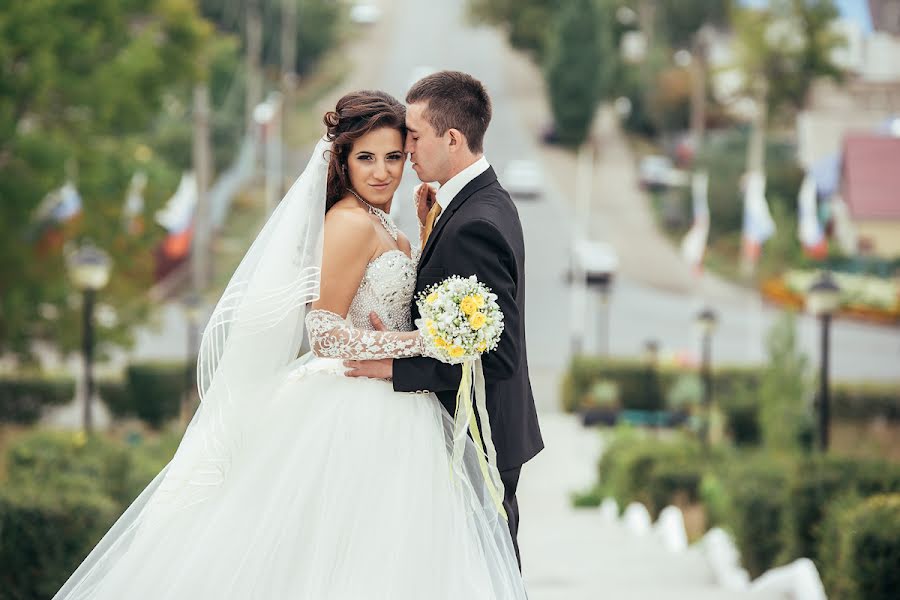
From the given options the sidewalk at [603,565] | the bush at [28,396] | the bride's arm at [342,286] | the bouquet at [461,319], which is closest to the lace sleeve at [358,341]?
the bride's arm at [342,286]

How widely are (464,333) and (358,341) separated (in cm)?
44

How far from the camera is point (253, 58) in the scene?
53.5m

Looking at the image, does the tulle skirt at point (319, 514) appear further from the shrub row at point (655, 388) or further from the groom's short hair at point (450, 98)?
the shrub row at point (655, 388)

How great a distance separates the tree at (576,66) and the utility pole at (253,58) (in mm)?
12924

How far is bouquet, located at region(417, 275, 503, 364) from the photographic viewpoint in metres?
4.38

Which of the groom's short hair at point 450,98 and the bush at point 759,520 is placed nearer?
the groom's short hair at point 450,98

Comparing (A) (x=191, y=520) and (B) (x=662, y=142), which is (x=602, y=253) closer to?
(B) (x=662, y=142)

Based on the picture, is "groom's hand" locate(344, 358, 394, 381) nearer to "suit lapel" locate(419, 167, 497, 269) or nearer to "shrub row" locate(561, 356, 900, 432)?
"suit lapel" locate(419, 167, 497, 269)

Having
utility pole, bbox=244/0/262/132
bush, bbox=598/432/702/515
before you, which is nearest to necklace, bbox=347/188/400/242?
bush, bbox=598/432/702/515

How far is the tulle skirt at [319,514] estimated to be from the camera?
14.7 ft

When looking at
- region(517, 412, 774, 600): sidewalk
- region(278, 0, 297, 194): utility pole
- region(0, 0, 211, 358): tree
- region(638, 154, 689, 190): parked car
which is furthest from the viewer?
region(278, 0, 297, 194): utility pole

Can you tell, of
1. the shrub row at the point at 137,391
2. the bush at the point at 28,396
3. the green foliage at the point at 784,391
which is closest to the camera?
the green foliage at the point at 784,391

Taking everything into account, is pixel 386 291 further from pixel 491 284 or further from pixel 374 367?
pixel 491 284

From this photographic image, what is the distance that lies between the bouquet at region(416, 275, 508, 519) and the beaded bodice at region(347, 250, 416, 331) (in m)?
0.16
